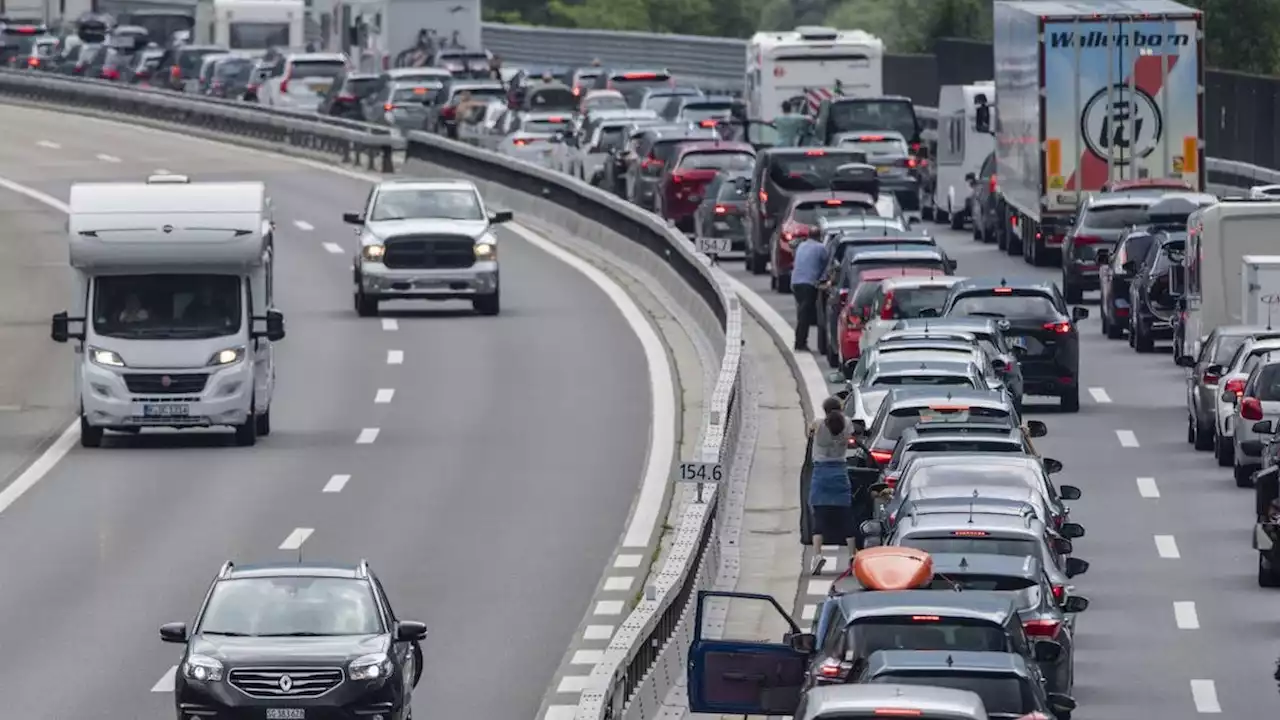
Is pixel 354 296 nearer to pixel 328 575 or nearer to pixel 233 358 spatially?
pixel 233 358

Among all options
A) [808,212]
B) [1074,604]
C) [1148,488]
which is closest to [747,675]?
[1074,604]

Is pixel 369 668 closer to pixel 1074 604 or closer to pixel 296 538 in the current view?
pixel 1074 604

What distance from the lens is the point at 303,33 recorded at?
105562 mm

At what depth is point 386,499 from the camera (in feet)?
111

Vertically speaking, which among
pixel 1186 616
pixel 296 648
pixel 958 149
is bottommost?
pixel 1186 616

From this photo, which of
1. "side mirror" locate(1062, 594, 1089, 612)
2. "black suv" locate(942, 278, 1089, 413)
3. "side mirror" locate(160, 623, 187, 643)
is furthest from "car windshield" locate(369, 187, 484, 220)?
"side mirror" locate(160, 623, 187, 643)

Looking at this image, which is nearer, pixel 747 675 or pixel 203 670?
pixel 747 675

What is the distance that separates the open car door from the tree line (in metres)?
65.5

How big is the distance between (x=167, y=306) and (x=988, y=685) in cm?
2182

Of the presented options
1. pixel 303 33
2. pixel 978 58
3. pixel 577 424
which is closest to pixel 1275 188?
pixel 577 424

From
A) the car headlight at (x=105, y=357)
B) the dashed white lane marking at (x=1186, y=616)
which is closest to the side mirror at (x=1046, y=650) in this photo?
the dashed white lane marking at (x=1186, y=616)

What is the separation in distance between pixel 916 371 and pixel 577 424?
6.35m

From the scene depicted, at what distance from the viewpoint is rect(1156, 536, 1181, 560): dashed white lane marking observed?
30.2 m

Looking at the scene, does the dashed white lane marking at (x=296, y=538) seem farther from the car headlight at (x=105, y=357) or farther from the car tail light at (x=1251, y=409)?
the car tail light at (x=1251, y=409)
